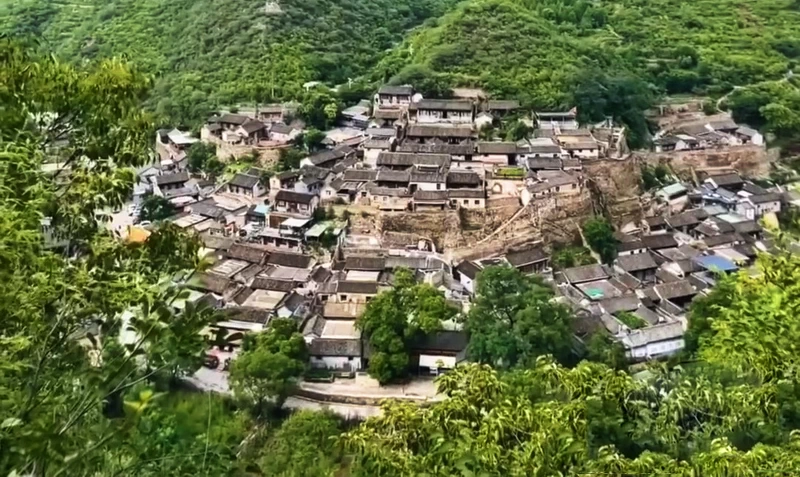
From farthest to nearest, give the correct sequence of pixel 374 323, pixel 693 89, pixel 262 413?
pixel 693 89 → pixel 374 323 → pixel 262 413

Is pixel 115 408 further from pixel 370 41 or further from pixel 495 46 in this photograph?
pixel 370 41

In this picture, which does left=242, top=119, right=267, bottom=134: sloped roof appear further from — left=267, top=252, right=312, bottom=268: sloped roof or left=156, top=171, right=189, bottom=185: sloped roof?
left=267, top=252, right=312, bottom=268: sloped roof

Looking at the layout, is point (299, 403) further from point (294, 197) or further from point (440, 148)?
point (440, 148)

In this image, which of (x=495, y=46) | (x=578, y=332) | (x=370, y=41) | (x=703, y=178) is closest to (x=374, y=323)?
(x=578, y=332)

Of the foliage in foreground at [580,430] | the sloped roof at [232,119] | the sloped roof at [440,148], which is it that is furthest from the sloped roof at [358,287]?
the sloped roof at [232,119]

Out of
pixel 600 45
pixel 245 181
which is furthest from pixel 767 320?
pixel 600 45

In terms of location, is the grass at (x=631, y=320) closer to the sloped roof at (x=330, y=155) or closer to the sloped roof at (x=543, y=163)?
the sloped roof at (x=543, y=163)

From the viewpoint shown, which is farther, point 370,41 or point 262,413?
point 370,41
